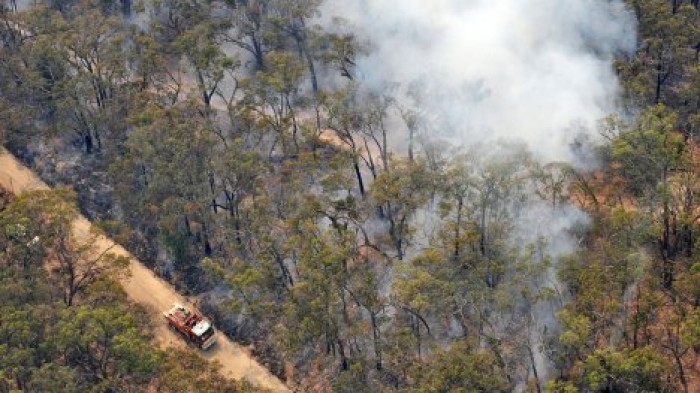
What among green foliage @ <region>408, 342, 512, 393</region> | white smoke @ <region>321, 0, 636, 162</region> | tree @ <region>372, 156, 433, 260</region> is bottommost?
green foliage @ <region>408, 342, 512, 393</region>

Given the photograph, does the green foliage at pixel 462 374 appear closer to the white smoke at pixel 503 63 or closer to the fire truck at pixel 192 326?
the fire truck at pixel 192 326

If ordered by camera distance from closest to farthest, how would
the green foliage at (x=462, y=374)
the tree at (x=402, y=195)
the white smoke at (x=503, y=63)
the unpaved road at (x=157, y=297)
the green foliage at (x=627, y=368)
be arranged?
the green foliage at (x=627, y=368)
the green foliage at (x=462, y=374)
the unpaved road at (x=157, y=297)
the tree at (x=402, y=195)
the white smoke at (x=503, y=63)

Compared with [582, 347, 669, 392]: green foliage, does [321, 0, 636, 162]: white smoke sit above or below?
above

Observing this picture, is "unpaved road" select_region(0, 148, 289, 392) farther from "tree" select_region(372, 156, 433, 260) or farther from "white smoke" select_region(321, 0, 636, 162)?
"white smoke" select_region(321, 0, 636, 162)

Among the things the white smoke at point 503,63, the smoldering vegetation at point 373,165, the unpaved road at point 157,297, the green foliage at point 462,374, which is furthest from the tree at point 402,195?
the unpaved road at point 157,297

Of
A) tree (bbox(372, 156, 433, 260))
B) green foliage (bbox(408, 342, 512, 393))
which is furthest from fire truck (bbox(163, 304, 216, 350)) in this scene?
green foliage (bbox(408, 342, 512, 393))

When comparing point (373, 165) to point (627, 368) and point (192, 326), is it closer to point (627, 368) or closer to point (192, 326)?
point (192, 326)

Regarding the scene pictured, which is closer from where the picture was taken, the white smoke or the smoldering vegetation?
the smoldering vegetation
